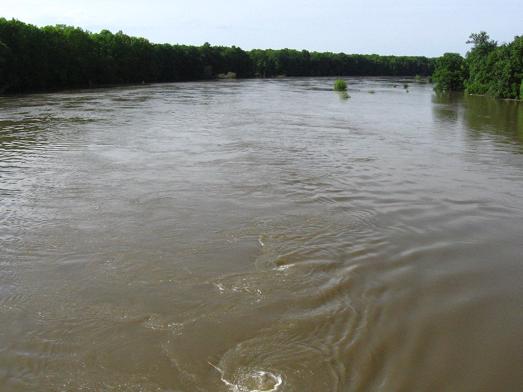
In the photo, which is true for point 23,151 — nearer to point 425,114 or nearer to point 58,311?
point 58,311

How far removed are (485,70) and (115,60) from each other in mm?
53161

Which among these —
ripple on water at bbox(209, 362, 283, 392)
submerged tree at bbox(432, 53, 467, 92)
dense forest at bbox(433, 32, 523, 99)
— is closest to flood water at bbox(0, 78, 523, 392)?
ripple on water at bbox(209, 362, 283, 392)

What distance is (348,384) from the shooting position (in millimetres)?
5422

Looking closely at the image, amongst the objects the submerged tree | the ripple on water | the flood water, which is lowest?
the ripple on water

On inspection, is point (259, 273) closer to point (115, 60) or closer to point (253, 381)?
point (253, 381)

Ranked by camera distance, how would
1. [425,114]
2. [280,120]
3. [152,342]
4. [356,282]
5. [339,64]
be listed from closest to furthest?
1. [152,342]
2. [356,282]
3. [280,120]
4. [425,114]
5. [339,64]

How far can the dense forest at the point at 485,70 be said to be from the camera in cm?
5334

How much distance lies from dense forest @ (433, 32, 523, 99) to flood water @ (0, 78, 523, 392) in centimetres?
4096

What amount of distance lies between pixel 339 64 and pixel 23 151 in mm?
138729

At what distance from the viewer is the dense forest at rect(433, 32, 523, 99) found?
53344 mm

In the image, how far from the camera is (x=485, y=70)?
6150cm

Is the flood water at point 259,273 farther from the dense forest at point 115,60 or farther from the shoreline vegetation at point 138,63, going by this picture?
the dense forest at point 115,60

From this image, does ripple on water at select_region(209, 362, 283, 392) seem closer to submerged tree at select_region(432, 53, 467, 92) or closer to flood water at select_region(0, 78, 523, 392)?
flood water at select_region(0, 78, 523, 392)

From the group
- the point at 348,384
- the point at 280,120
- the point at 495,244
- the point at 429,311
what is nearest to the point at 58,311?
the point at 348,384
